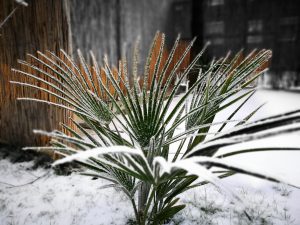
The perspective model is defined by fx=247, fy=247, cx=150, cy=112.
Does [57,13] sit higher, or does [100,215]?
[57,13]

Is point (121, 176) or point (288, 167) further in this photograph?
point (288, 167)

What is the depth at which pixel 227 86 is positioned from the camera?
117cm

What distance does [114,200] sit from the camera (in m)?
2.00

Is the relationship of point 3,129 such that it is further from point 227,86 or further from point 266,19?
point 266,19

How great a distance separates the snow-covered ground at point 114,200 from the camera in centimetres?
174

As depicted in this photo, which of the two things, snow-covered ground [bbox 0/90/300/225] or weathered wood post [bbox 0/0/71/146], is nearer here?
snow-covered ground [bbox 0/90/300/225]

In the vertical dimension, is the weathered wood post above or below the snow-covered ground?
above

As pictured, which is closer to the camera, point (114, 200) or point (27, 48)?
point (114, 200)

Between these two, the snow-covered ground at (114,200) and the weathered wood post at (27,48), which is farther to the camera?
the weathered wood post at (27,48)

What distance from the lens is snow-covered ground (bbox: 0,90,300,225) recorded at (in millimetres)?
1738

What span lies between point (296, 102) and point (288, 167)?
3239 mm

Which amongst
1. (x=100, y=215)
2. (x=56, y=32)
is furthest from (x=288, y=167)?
(x=56, y=32)

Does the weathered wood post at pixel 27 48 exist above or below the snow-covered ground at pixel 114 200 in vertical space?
above

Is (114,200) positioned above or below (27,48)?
below
